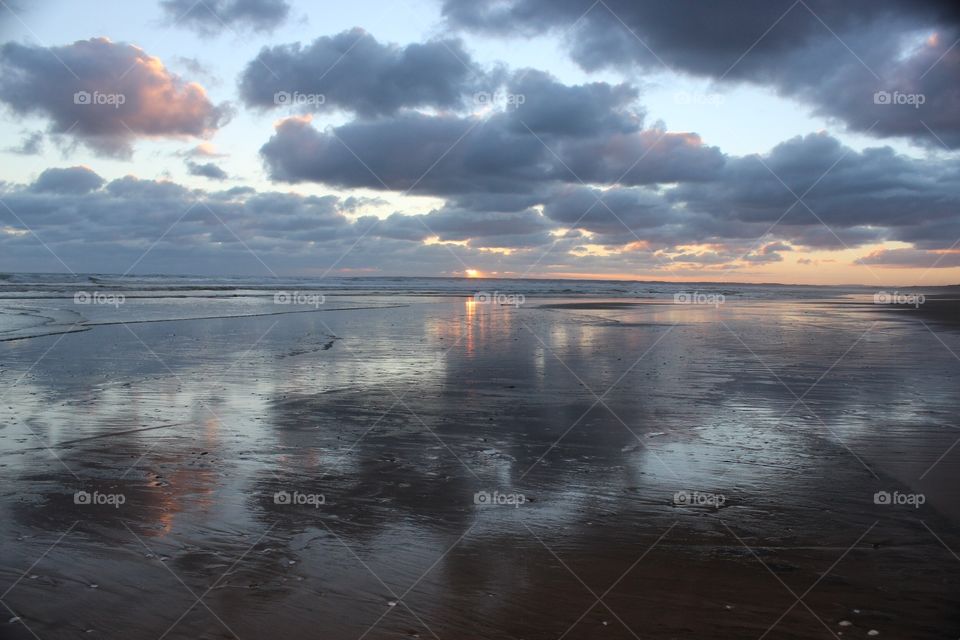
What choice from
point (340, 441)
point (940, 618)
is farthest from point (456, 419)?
point (940, 618)

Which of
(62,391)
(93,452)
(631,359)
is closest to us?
(93,452)

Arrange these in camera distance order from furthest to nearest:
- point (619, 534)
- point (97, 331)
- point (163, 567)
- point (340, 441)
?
1. point (97, 331)
2. point (340, 441)
3. point (619, 534)
4. point (163, 567)

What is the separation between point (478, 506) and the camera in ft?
20.9

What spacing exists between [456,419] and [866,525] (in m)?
5.57

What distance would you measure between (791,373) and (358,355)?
1016cm

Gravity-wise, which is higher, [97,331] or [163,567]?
[97,331]

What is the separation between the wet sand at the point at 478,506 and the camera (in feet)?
14.8

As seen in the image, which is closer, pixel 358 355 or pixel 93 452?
pixel 93 452

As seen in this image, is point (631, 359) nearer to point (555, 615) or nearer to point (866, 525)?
point (866, 525)

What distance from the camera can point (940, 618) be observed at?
4.38 metres

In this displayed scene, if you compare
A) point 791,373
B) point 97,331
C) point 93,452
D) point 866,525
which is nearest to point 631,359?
point 791,373

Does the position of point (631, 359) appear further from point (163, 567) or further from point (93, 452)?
point (163, 567)

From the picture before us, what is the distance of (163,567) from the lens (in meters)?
5.08

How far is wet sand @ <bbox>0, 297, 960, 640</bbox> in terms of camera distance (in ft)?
14.8
